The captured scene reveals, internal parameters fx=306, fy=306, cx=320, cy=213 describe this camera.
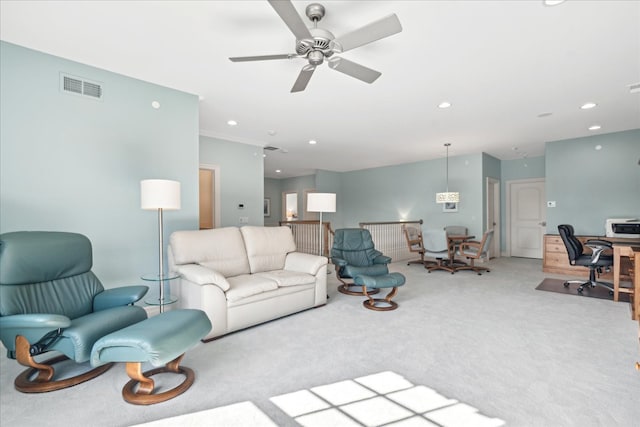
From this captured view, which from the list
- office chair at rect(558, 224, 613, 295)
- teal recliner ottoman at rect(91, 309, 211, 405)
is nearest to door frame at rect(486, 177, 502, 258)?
office chair at rect(558, 224, 613, 295)

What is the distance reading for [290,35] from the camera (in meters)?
2.55

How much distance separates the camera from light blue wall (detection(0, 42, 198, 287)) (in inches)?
105

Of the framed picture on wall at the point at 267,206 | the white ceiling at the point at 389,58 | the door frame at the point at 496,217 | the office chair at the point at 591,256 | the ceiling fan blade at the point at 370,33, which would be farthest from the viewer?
the framed picture on wall at the point at 267,206

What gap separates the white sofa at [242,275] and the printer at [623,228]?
4963 millimetres

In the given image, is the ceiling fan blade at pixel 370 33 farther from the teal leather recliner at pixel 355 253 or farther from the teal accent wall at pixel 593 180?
the teal accent wall at pixel 593 180

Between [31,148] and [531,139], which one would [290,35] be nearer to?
[31,148]

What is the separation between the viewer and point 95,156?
308 cm

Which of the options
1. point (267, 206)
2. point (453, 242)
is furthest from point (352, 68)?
point (267, 206)

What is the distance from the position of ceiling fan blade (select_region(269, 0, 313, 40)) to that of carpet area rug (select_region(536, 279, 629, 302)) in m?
4.89

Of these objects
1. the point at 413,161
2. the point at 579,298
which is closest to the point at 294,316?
the point at 579,298

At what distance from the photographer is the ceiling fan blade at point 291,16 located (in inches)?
69.7

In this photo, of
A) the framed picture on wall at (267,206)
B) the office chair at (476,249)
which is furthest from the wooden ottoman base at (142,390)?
the framed picture on wall at (267,206)

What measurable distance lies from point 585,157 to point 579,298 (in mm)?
3062

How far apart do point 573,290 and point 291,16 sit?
529cm
